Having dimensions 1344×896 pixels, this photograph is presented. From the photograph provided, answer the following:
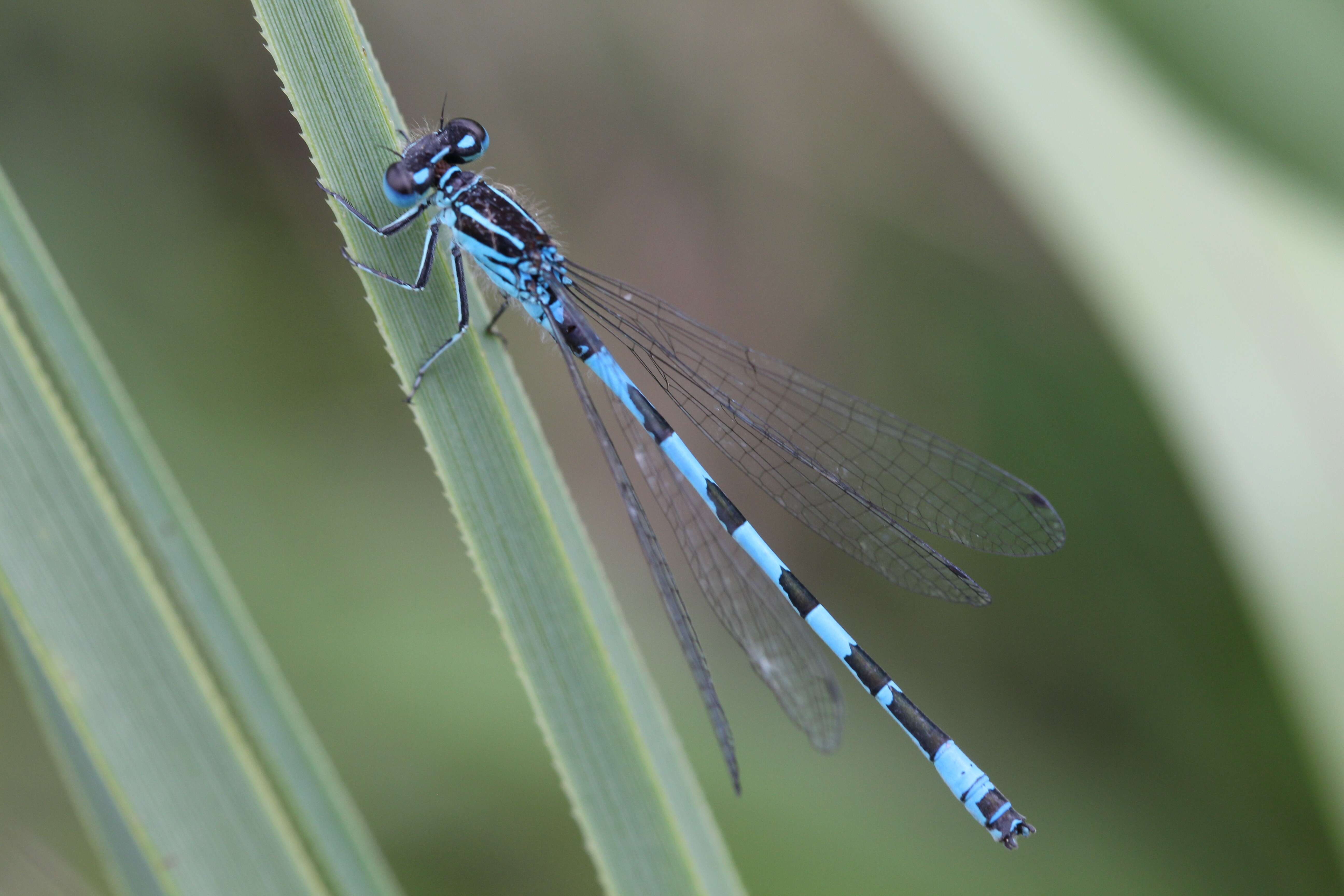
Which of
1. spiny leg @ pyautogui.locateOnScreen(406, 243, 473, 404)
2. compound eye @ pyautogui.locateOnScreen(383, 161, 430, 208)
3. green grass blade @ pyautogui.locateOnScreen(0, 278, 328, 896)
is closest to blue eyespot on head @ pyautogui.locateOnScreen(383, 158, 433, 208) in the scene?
compound eye @ pyautogui.locateOnScreen(383, 161, 430, 208)

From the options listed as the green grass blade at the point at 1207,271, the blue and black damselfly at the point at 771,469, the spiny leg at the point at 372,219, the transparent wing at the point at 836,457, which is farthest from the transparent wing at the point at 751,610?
the green grass blade at the point at 1207,271

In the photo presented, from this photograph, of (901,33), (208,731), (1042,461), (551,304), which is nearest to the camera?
(208,731)

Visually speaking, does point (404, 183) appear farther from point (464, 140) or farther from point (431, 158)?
point (464, 140)

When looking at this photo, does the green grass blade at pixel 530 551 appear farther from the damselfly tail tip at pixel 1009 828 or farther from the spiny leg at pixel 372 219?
the damselfly tail tip at pixel 1009 828

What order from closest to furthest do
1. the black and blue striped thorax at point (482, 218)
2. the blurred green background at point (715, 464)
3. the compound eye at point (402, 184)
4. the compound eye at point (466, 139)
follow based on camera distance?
the compound eye at point (402, 184), the black and blue striped thorax at point (482, 218), the compound eye at point (466, 139), the blurred green background at point (715, 464)

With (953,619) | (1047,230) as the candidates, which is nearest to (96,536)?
(1047,230)

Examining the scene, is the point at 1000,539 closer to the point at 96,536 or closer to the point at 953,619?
the point at 953,619
